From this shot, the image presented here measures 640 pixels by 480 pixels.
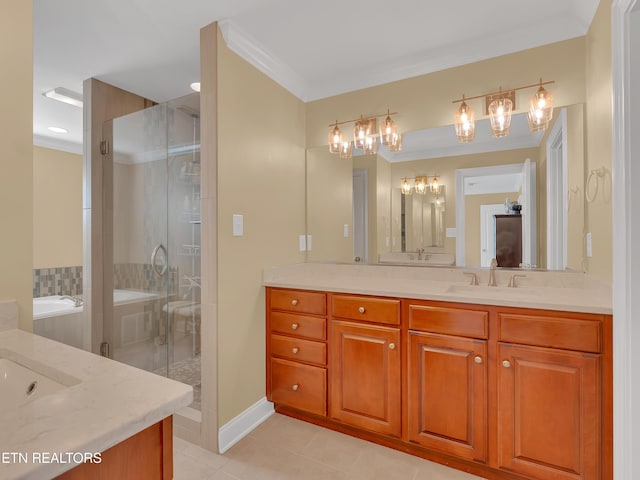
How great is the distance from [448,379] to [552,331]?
1.76 ft

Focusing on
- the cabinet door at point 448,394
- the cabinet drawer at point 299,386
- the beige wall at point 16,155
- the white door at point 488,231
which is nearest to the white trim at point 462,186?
the white door at point 488,231

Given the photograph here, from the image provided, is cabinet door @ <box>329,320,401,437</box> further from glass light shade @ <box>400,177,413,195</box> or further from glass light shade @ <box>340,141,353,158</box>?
glass light shade @ <box>340,141,353,158</box>

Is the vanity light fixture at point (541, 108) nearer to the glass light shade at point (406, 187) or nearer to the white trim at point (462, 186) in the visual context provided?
the white trim at point (462, 186)

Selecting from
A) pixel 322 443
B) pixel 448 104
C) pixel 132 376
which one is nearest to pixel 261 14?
pixel 448 104

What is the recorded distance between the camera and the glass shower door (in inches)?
103

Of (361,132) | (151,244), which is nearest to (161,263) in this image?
(151,244)

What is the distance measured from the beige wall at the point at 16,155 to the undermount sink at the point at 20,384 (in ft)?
1.31

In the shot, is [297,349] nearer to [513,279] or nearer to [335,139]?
[513,279]

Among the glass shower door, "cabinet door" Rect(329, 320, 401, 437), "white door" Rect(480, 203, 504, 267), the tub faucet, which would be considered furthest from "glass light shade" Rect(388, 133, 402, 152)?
the tub faucet

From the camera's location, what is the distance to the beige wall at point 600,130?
4.92ft

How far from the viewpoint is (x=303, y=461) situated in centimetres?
177

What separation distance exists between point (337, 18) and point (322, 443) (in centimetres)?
248

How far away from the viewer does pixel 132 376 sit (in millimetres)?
754

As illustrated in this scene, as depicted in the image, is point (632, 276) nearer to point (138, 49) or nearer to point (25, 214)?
point (25, 214)
